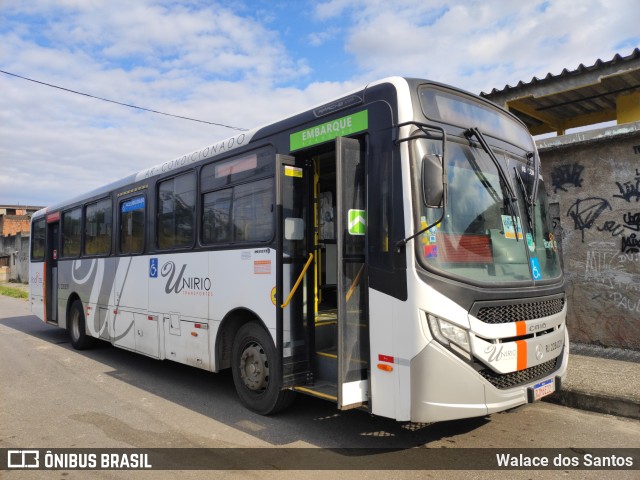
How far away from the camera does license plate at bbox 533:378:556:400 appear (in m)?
4.29

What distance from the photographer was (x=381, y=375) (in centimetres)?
412

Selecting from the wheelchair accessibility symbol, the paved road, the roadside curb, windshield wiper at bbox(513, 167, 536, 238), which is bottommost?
the paved road

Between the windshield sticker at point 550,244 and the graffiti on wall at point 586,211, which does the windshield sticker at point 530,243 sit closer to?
the windshield sticker at point 550,244

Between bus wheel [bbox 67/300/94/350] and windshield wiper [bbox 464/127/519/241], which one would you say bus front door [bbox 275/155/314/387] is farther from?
bus wheel [bbox 67/300/94/350]

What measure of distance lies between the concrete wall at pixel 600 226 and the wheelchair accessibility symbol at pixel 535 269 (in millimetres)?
3502

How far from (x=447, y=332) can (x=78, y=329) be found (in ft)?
27.8

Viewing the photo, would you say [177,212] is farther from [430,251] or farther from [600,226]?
[600,226]

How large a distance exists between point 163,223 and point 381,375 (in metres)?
4.41

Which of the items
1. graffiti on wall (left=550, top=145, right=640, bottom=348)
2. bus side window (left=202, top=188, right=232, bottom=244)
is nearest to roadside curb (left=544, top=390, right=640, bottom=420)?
graffiti on wall (left=550, top=145, right=640, bottom=348)

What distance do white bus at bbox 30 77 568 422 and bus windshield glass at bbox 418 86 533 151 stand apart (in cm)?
2

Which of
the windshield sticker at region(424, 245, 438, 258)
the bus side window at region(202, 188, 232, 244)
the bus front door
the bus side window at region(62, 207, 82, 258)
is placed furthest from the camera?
the bus side window at region(62, 207, 82, 258)

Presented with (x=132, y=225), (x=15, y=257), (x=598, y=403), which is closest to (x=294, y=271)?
(x=598, y=403)

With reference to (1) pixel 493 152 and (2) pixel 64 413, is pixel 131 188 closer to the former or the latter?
(2) pixel 64 413

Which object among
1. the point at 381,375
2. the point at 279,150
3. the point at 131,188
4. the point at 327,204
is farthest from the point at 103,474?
the point at 131,188
